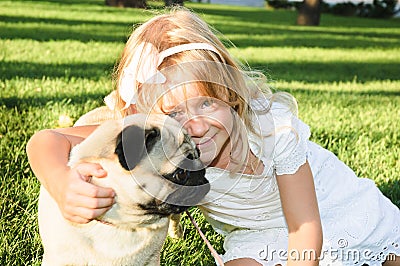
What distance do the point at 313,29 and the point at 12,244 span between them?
45.2 ft

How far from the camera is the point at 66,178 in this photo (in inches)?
71.9

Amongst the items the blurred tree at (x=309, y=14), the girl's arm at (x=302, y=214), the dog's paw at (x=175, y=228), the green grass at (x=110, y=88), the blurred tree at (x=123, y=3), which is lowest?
the blurred tree at (x=123, y=3)

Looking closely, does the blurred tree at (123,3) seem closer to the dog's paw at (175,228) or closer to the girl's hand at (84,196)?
the dog's paw at (175,228)

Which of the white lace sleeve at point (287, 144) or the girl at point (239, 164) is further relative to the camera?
the white lace sleeve at point (287, 144)

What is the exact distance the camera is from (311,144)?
2.70m

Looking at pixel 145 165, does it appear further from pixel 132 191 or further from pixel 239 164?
pixel 239 164

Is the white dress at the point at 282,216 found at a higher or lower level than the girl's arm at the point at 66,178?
lower

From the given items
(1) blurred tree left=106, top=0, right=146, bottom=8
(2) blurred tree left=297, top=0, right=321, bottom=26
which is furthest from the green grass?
(1) blurred tree left=106, top=0, right=146, bottom=8

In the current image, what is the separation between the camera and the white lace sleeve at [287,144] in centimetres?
225

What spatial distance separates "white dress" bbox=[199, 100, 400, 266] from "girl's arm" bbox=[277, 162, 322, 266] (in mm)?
98

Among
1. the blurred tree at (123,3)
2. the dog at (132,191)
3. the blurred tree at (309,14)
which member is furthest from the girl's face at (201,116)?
the blurred tree at (123,3)

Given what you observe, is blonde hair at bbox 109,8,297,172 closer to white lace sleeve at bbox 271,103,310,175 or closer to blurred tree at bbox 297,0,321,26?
white lace sleeve at bbox 271,103,310,175

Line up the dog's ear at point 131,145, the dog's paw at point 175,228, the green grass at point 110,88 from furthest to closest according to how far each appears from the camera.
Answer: the green grass at point 110,88
the dog's paw at point 175,228
the dog's ear at point 131,145

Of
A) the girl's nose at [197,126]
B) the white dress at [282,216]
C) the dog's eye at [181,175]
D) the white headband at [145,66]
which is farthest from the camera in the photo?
the white dress at [282,216]
